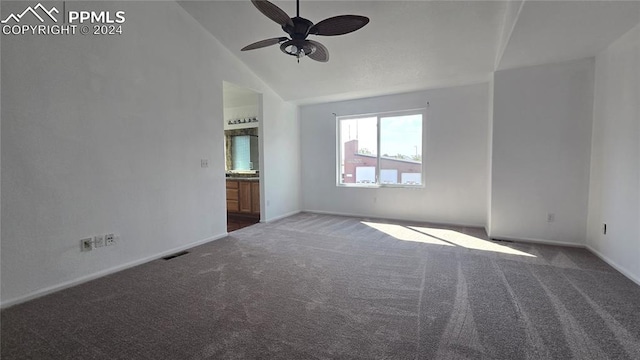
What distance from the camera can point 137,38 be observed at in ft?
9.96

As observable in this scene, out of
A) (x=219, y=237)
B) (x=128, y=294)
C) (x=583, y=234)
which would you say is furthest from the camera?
(x=219, y=237)

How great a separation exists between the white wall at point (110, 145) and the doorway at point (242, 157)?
4.59ft

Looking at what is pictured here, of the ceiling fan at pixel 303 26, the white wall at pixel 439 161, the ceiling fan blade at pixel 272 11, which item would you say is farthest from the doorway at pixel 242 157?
the ceiling fan blade at pixel 272 11

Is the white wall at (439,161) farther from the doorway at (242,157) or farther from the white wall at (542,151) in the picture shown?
the doorway at (242,157)

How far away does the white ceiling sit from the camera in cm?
259

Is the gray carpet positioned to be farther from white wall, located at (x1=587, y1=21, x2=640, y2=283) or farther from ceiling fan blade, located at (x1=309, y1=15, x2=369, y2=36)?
ceiling fan blade, located at (x1=309, y1=15, x2=369, y2=36)

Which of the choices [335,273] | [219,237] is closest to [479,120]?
[335,273]

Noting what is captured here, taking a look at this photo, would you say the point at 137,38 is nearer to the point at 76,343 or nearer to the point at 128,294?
the point at 128,294

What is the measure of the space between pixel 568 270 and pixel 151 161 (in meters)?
4.76

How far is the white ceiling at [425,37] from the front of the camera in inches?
102

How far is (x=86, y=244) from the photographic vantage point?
2656 mm

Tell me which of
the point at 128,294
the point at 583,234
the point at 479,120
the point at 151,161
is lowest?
the point at 128,294

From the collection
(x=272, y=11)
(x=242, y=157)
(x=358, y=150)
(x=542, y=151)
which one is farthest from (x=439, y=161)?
(x=242, y=157)

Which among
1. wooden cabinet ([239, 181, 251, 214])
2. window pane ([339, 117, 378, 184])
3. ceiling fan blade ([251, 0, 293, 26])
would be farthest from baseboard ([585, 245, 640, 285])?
wooden cabinet ([239, 181, 251, 214])
